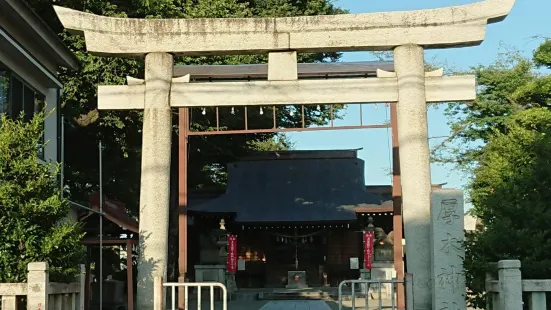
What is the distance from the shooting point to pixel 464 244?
10477 mm

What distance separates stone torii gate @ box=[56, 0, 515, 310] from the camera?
41.0 feet

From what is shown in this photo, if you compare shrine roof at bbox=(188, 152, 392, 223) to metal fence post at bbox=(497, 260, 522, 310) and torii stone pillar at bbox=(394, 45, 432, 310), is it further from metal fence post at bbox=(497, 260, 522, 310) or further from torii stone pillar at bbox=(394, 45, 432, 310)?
metal fence post at bbox=(497, 260, 522, 310)

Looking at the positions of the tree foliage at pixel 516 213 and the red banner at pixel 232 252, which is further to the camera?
the red banner at pixel 232 252

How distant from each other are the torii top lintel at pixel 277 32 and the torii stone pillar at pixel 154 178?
19.0 inches

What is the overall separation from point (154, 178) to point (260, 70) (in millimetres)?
4915

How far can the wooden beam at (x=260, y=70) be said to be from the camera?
15.8 metres

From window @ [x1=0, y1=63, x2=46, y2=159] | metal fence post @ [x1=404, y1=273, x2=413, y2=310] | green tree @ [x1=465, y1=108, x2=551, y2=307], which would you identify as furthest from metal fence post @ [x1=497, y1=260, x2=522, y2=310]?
window @ [x1=0, y1=63, x2=46, y2=159]

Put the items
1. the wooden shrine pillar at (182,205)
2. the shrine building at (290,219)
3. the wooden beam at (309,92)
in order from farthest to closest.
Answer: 1. the shrine building at (290,219)
2. the wooden shrine pillar at (182,205)
3. the wooden beam at (309,92)

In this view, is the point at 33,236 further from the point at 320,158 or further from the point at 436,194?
the point at 320,158

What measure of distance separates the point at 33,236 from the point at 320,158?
23.1m

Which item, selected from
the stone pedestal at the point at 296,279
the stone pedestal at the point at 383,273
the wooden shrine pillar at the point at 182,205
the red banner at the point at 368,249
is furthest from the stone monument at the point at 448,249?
the stone pedestal at the point at 296,279

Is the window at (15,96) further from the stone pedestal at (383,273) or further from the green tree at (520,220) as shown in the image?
the stone pedestal at (383,273)

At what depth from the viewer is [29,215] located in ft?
28.9

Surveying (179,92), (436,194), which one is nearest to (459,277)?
(436,194)
